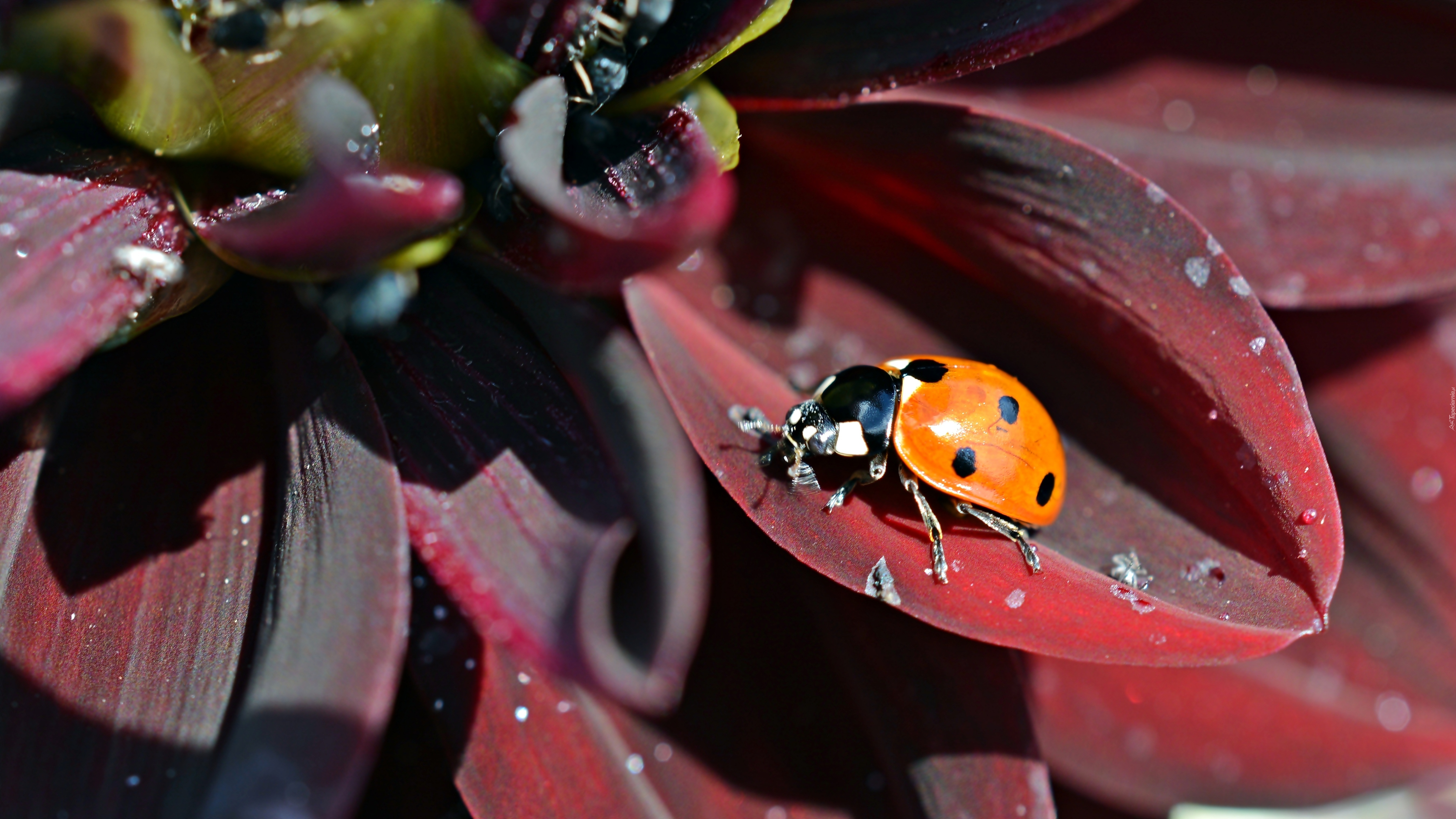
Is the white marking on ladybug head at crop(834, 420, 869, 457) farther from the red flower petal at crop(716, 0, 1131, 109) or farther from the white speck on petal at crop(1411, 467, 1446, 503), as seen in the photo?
the white speck on petal at crop(1411, 467, 1446, 503)

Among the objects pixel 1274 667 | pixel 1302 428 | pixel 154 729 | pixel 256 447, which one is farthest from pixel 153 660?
pixel 1274 667

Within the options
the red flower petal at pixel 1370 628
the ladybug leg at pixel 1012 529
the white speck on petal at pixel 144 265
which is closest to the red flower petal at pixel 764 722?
the ladybug leg at pixel 1012 529

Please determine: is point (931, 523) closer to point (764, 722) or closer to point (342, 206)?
point (764, 722)

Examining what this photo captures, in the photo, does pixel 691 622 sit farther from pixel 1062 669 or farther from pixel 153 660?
pixel 1062 669

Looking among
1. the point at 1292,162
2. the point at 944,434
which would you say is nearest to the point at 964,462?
the point at 944,434

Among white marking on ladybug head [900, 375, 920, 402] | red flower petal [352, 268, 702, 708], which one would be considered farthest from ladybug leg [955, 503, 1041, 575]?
red flower petal [352, 268, 702, 708]

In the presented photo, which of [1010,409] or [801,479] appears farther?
[1010,409]
